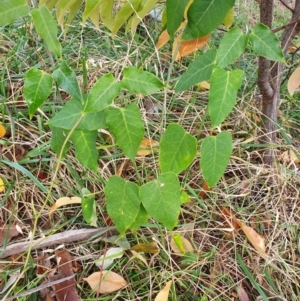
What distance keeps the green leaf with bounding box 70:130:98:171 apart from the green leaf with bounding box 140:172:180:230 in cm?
12

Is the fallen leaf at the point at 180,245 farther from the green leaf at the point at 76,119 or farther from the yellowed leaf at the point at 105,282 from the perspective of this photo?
the green leaf at the point at 76,119

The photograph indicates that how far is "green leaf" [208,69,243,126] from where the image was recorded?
2.52ft

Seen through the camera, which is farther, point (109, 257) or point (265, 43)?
point (109, 257)

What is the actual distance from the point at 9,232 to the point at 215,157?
1.94 ft

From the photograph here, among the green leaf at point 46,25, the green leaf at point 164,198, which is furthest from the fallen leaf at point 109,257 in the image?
the green leaf at point 46,25

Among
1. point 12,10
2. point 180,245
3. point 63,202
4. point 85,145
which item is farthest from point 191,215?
point 12,10

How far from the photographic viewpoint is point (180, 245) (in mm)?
1125

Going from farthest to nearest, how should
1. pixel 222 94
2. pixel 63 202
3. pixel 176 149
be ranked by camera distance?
pixel 63 202
pixel 176 149
pixel 222 94

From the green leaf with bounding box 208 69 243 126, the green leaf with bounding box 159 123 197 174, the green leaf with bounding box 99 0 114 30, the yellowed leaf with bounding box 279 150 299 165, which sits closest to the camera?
the green leaf with bounding box 208 69 243 126

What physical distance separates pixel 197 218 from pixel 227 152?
1.35 ft

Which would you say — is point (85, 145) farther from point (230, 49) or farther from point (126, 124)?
point (230, 49)

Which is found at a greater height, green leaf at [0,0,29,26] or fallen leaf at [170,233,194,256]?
green leaf at [0,0,29,26]

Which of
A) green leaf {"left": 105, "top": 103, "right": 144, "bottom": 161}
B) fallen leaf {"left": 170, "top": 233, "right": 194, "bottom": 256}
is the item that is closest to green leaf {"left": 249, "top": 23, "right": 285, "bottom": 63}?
green leaf {"left": 105, "top": 103, "right": 144, "bottom": 161}

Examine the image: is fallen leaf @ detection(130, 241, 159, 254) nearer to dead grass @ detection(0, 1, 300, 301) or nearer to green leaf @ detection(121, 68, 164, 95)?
dead grass @ detection(0, 1, 300, 301)
